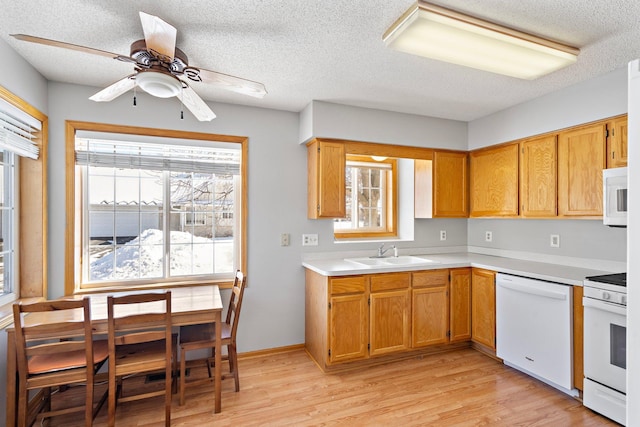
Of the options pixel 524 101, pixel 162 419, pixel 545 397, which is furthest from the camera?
pixel 524 101

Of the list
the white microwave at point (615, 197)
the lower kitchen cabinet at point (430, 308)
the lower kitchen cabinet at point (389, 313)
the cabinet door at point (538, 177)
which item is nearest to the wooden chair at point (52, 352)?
the lower kitchen cabinet at point (389, 313)

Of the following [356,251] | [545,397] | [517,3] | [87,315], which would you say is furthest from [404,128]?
[87,315]

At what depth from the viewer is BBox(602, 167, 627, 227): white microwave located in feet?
7.02

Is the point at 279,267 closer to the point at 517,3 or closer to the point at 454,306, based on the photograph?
the point at 454,306

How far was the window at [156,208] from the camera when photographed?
2756 mm

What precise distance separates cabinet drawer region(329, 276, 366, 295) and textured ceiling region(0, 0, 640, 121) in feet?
5.33

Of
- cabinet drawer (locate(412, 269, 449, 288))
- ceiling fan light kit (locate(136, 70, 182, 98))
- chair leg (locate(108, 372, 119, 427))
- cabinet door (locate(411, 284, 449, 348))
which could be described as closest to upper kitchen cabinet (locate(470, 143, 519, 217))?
cabinet drawer (locate(412, 269, 449, 288))

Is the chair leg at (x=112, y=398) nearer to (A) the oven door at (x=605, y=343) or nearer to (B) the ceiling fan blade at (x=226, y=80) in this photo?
(B) the ceiling fan blade at (x=226, y=80)

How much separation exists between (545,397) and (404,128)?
2.60 metres

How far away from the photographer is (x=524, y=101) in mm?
3080

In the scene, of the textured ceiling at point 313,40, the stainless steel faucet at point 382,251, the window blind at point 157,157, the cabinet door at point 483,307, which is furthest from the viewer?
the stainless steel faucet at point 382,251

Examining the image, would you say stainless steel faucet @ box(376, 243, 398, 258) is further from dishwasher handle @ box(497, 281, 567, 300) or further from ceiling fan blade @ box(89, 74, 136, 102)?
ceiling fan blade @ box(89, 74, 136, 102)

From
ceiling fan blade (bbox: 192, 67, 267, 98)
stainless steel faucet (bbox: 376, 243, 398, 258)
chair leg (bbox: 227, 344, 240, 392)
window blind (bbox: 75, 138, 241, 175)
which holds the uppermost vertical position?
ceiling fan blade (bbox: 192, 67, 267, 98)

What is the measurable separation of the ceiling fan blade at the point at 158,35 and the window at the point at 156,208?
4.51ft
